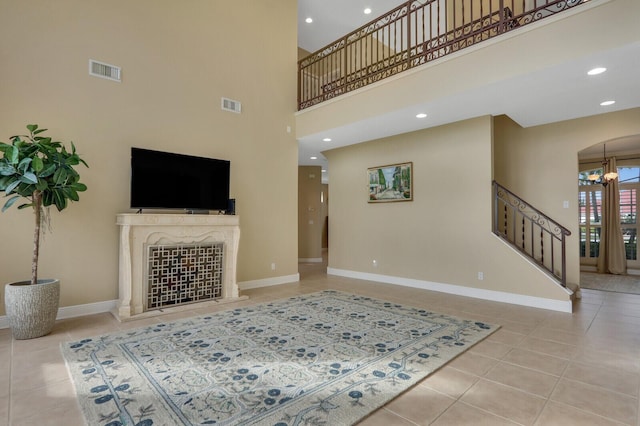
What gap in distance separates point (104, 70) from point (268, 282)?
3.84 metres

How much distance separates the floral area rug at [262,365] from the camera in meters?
1.89

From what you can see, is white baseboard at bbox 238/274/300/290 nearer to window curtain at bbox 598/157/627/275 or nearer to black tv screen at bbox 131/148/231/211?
black tv screen at bbox 131/148/231/211

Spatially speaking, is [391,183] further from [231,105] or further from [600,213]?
[600,213]

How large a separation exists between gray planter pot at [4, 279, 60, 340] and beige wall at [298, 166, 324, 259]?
6823 mm

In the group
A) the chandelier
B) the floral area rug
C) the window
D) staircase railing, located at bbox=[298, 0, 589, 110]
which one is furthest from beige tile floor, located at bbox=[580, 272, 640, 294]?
staircase railing, located at bbox=[298, 0, 589, 110]

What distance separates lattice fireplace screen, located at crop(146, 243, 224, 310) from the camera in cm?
406

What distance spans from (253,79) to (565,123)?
5.14 meters

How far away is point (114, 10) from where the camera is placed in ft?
13.6

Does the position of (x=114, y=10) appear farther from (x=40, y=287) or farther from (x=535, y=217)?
(x=535, y=217)

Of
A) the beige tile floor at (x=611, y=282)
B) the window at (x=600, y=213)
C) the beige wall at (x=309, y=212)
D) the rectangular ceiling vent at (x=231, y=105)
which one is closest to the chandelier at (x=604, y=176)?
the window at (x=600, y=213)

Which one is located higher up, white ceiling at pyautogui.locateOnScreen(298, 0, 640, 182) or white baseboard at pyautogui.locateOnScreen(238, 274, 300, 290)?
white ceiling at pyautogui.locateOnScreen(298, 0, 640, 182)

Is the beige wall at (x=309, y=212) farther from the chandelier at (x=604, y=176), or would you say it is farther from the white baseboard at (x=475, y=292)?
the chandelier at (x=604, y=176)

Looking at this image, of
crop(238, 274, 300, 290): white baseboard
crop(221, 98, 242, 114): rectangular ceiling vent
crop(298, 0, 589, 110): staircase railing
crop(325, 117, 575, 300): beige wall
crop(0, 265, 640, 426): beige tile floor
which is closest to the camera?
crop(0, 265, 640, 426): beige tile floor

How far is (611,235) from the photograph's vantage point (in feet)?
24.5
